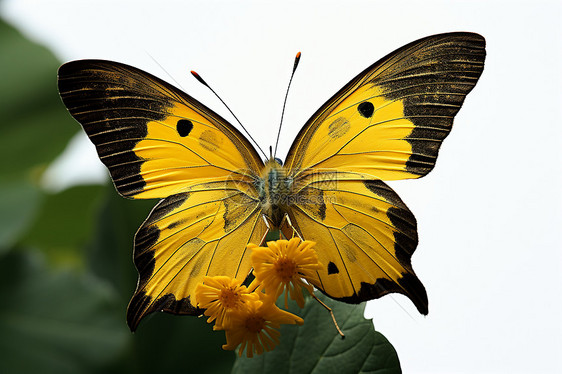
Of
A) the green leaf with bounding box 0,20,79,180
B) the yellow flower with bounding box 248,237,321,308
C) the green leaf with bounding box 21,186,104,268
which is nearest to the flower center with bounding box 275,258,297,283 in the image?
the yellow flower with bounding box 248,237,321,308

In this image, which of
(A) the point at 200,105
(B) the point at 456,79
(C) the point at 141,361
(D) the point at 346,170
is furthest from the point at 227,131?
(C) the point at 141,361

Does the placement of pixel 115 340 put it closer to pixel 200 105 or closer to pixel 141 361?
pixel 141 361

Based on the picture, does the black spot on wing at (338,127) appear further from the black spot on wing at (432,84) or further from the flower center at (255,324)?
the flower center at (255,324)

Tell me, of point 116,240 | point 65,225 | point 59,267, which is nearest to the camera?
point 116,240

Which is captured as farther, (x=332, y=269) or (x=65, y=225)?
(x=65, y=225)

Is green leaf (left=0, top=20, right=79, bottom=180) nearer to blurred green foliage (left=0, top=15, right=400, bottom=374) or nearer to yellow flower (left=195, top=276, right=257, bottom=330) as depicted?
blurred green foliage (left=0, top=15, right=400, bottom=374)

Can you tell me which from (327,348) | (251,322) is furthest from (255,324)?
(327,348)

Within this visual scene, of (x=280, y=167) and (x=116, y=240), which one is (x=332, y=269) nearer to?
(x=280, y=167)
